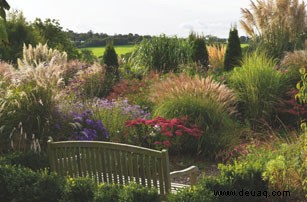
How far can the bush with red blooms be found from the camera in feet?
25.8

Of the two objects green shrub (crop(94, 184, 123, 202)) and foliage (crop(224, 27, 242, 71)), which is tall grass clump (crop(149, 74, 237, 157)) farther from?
foliage (crop(224, 27, 242, 71))

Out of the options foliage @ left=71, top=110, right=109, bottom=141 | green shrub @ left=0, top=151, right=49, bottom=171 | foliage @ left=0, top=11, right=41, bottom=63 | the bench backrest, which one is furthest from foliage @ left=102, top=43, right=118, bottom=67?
the bench backrest

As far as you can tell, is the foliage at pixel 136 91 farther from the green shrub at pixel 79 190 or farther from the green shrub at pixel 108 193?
the green shrub at pixel 108 193

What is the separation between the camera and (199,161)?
8188 millimetres

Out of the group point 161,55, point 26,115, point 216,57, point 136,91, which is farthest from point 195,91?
point 216,57

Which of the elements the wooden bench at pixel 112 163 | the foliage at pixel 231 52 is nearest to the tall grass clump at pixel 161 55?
A: the foliage at pixel 231 52

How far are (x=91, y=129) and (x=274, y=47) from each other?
8124 millimetres

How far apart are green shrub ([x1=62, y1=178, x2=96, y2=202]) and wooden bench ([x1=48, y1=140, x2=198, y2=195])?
23 centimetres

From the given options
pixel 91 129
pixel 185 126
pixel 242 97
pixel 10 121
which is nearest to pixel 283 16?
pixel 242 97

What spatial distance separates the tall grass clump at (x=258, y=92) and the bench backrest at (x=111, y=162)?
4883 millimetres

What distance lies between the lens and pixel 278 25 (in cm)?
1491

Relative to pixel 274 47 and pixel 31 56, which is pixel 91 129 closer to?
pixel 31 56

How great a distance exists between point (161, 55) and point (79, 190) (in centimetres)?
1069

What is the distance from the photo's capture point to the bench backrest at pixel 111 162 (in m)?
4.86
